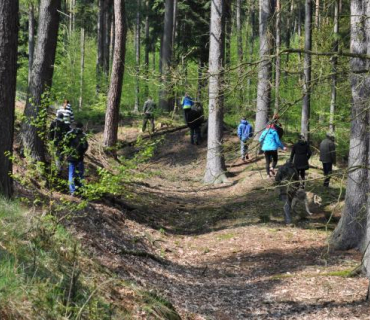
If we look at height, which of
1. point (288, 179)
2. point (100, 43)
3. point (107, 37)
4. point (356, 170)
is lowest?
point (288, 179)

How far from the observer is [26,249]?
17.7 ft

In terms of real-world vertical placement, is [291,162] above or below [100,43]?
below

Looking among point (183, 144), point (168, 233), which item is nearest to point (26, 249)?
point (168, 233)

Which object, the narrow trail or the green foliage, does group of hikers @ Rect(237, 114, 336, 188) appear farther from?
the green foliage

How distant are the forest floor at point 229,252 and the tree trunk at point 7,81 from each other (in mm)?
1464

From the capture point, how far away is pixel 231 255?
32.7 feet

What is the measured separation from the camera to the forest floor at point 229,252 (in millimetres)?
7109

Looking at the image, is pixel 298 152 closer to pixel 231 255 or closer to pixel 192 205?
pixel 192 205

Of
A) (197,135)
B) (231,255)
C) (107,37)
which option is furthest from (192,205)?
(107,37)

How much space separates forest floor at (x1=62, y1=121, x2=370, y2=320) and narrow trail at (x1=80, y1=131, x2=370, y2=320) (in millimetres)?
18

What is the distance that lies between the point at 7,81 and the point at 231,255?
5252 millimetres

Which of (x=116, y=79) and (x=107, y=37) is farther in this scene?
(x=107, y=37)

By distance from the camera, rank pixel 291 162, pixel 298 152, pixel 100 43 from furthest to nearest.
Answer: pixel 100 43 < pixel 298 152 < pixel 291 162

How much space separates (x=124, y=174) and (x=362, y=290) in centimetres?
401
